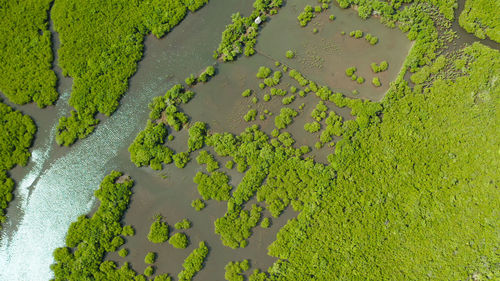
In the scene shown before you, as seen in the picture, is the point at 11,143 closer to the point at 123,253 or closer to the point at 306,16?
the point at 123,253

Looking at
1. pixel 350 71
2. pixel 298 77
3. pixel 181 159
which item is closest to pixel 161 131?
pixel 181 159

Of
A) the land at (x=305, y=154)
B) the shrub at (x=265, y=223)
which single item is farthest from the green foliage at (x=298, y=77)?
the shrub at (x=265, y=223)

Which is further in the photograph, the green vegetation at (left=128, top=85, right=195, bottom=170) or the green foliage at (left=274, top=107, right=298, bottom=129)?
the green foliage at (left=274, top=107, right=298, bottom=129)

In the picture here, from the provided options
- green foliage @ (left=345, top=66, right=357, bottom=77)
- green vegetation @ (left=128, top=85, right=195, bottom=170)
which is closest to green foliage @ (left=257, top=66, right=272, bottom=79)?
green vegetation @ (left=128, top=85, right=195, bottom=170)

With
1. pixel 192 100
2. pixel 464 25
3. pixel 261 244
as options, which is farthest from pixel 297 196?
pixel 464 25

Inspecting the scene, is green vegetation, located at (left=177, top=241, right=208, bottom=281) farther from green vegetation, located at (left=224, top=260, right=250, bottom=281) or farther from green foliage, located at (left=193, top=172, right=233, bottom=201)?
green foliage, located at (left=193, top=172, right=233, bottom=201)

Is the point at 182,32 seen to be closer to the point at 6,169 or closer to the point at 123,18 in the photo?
the point at 123,18
